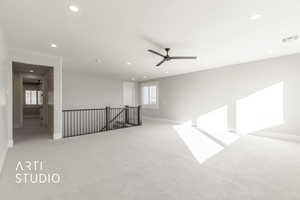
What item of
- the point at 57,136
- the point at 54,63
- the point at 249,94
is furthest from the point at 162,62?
the point at 57,136

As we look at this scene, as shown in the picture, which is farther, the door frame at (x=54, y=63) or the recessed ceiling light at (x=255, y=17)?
the door frame at (x=54, y=63)

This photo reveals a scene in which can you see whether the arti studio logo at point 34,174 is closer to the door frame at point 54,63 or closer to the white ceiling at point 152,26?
the door frame at point 54,63

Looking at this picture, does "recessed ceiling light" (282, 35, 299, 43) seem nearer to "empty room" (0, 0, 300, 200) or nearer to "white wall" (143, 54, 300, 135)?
"empty room" (0, 0, 300, 200)

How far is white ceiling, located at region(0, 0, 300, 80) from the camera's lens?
2.04m

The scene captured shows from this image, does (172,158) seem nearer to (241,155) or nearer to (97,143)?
(241,155)

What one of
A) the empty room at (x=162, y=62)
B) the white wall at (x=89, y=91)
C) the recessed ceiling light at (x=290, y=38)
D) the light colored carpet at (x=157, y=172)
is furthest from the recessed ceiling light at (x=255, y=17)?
the white wall at (x=89, y=91)

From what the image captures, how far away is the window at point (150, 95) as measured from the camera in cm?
885

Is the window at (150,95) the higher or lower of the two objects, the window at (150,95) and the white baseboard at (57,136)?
the higher

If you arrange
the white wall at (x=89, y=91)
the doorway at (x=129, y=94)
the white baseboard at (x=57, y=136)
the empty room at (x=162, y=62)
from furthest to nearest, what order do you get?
the doorway at (x=129, y=94), the white wall at (x=89, y=91), the white baseboard at (x=57, y=136), the empty room at (x=162, y=62)

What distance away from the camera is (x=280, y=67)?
439cm

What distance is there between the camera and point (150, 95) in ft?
30.8

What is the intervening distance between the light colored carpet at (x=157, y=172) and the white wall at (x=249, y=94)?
1090 mm

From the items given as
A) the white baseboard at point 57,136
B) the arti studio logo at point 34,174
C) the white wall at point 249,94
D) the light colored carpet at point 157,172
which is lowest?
the light colored carpet at point 157,172

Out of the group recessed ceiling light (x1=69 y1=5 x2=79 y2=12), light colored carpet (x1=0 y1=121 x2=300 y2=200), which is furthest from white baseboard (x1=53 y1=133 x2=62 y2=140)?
recessed ceiling light (x1=69 y1=5 x2=79 y2=12)
